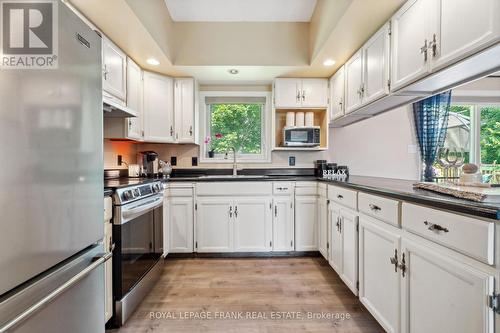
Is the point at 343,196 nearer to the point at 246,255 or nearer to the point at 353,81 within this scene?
the point at 353,81

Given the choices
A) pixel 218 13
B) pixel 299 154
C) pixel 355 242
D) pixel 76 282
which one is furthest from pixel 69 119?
pixel 299 154

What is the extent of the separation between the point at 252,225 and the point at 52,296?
211 centimetres

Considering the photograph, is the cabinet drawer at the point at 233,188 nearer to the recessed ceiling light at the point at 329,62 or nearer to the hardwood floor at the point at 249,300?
the hardwood floor at the point at 249,300

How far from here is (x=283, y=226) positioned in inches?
112

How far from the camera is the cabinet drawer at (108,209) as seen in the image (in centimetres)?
153

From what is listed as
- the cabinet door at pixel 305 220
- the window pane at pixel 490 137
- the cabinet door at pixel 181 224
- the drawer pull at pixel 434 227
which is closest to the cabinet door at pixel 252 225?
the cabinet door at pixel 305 220

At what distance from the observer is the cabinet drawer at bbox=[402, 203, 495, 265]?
834 millimetres

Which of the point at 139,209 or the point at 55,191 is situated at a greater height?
the point at 55,191

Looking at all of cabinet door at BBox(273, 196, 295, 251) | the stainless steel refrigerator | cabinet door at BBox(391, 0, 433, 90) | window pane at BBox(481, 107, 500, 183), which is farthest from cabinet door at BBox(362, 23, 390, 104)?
window pane at BBox(481, 107, 500, 183)

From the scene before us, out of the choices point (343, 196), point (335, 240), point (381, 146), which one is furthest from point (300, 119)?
point (335, 240)

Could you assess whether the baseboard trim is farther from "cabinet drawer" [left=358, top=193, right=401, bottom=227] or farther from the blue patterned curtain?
the blue patterned curtain

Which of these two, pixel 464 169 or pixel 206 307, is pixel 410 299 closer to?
pixel 464 169

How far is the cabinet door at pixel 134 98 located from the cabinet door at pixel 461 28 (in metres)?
2.51

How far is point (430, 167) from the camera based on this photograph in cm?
330
